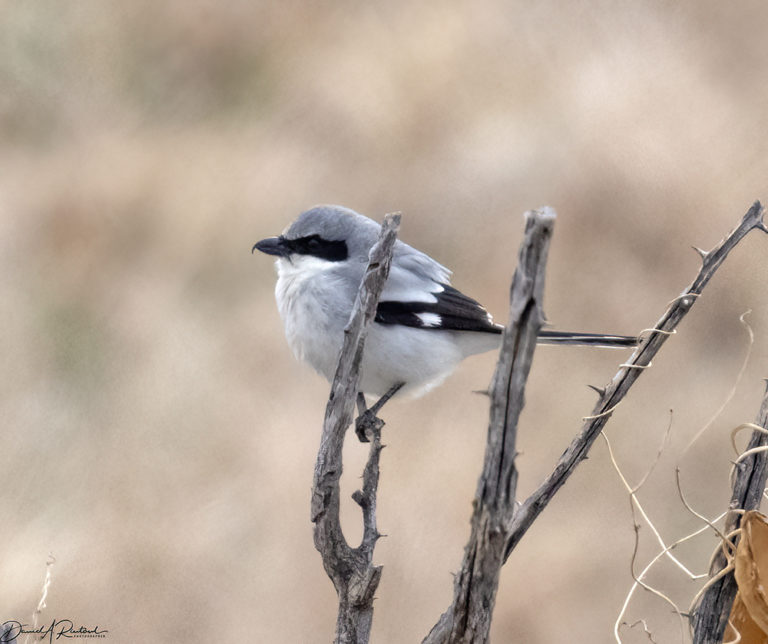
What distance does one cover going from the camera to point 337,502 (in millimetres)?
1602

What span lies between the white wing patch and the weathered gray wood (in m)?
0.99

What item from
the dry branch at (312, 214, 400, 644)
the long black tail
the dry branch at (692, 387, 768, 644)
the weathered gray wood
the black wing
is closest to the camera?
the weathered gray wood

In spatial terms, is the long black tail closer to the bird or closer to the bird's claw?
the bird

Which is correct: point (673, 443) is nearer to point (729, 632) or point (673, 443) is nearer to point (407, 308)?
A: point (407, 308)

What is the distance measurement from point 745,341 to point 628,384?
216 centimetres

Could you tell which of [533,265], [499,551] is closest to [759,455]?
[499,551]

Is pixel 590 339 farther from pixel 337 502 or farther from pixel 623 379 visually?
pixel 337 502

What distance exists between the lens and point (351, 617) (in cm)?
158

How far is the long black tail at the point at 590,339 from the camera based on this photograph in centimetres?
192

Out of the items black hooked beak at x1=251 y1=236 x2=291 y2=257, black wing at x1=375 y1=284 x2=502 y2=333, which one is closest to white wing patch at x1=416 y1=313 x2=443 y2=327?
black wing at x1=375 y1=284 x2=502 y2=333

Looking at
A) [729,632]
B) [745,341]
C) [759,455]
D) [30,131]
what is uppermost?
[30,131]

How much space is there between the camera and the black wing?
7.04 feet

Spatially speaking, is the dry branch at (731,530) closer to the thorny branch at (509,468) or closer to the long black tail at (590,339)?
the thorny branch at (509,468)

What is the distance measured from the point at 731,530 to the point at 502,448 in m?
0.49
